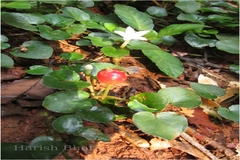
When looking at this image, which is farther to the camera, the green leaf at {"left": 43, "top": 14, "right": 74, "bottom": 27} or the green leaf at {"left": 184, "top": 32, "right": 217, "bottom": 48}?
the green leaf at {"left": 184, "top": 32, "right": 217, "bottom": 48}

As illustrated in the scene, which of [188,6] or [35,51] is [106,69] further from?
[188,6]

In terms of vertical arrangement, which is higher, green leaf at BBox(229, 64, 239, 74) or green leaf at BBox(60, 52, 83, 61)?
green leaf at BBox(60, 52, 83, 61)

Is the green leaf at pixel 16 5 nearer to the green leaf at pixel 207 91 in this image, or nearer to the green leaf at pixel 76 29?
the green leaf at pixel 76 29

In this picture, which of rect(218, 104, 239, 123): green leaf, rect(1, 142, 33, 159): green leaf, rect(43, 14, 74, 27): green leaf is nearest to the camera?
rect(1, 142, 33, 159): green leaf

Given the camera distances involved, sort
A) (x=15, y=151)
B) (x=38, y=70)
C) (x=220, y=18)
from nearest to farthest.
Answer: (x=15, y=151), (x=38, y=70), (x=220, y=18)

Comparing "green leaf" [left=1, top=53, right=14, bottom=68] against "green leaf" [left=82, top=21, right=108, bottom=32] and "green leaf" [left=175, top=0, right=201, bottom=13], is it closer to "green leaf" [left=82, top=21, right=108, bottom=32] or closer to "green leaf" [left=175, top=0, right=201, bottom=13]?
"green leaf" [left=82, top=21, right=108, bottom=32]

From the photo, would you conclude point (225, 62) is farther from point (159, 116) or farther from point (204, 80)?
point (159, 116)

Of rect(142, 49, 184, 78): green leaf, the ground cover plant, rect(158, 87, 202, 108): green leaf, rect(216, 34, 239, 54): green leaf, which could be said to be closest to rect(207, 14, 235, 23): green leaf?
the ground cover plant

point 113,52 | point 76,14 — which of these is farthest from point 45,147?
point 76,14
